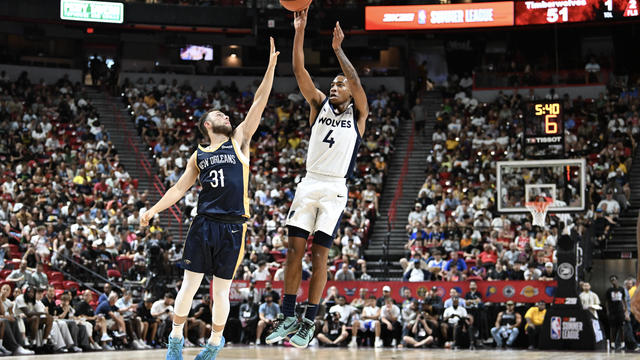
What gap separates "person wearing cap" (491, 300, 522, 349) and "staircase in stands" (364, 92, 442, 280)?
160 inches

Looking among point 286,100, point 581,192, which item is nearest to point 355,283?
point 581,192

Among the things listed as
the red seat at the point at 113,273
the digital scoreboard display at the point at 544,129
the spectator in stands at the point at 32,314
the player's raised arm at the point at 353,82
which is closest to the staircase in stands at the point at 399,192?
the digital scoreboard display at the point at 544,129

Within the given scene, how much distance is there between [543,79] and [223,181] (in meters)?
23.4

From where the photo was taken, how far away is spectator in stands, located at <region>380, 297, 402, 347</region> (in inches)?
744

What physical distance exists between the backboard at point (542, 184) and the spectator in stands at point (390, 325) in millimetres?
3499

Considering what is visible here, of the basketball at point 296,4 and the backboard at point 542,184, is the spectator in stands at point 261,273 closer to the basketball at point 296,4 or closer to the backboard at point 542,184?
the backboard at point 542,184

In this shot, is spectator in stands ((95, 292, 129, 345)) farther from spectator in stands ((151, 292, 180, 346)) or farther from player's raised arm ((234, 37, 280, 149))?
player's raised arm ((234, 37, 280, 149))

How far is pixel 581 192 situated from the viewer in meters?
19.1

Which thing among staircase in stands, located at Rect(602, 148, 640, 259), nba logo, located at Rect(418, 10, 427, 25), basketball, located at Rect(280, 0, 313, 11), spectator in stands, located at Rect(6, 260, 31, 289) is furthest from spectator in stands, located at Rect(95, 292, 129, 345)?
nba logo, located at Rect(418, 10, 427, 25)

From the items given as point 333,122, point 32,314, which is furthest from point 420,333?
point 333,122

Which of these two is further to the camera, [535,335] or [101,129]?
[101,129]

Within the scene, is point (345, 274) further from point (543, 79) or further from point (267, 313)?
point (543, 79)

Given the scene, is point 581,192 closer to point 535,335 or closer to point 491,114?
point 535,335

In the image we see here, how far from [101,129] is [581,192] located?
16.4 metres
